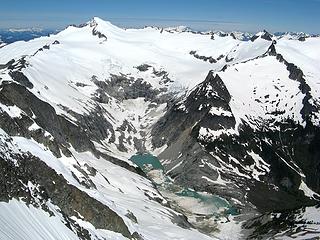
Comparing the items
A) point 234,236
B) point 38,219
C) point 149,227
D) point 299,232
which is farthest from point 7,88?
point 38,219

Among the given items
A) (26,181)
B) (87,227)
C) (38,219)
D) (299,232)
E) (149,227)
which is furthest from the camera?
(299,232)

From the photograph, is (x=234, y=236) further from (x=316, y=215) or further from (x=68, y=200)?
(x=68, y=200)

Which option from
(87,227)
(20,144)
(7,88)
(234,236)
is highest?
(7,88)

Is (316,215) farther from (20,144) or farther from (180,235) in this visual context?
(20,144)

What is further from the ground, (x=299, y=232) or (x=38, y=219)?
(x=38, y=219)

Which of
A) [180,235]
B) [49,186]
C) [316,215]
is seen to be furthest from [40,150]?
[316,215]

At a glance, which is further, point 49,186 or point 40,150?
point 40,150

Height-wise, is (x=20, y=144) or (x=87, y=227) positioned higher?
(x=20, y=144)

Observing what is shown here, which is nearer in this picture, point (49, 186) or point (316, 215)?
point (49, 186)

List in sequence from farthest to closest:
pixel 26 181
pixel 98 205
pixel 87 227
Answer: pixel 98 205
pixel 87 227
pixel 26 181
